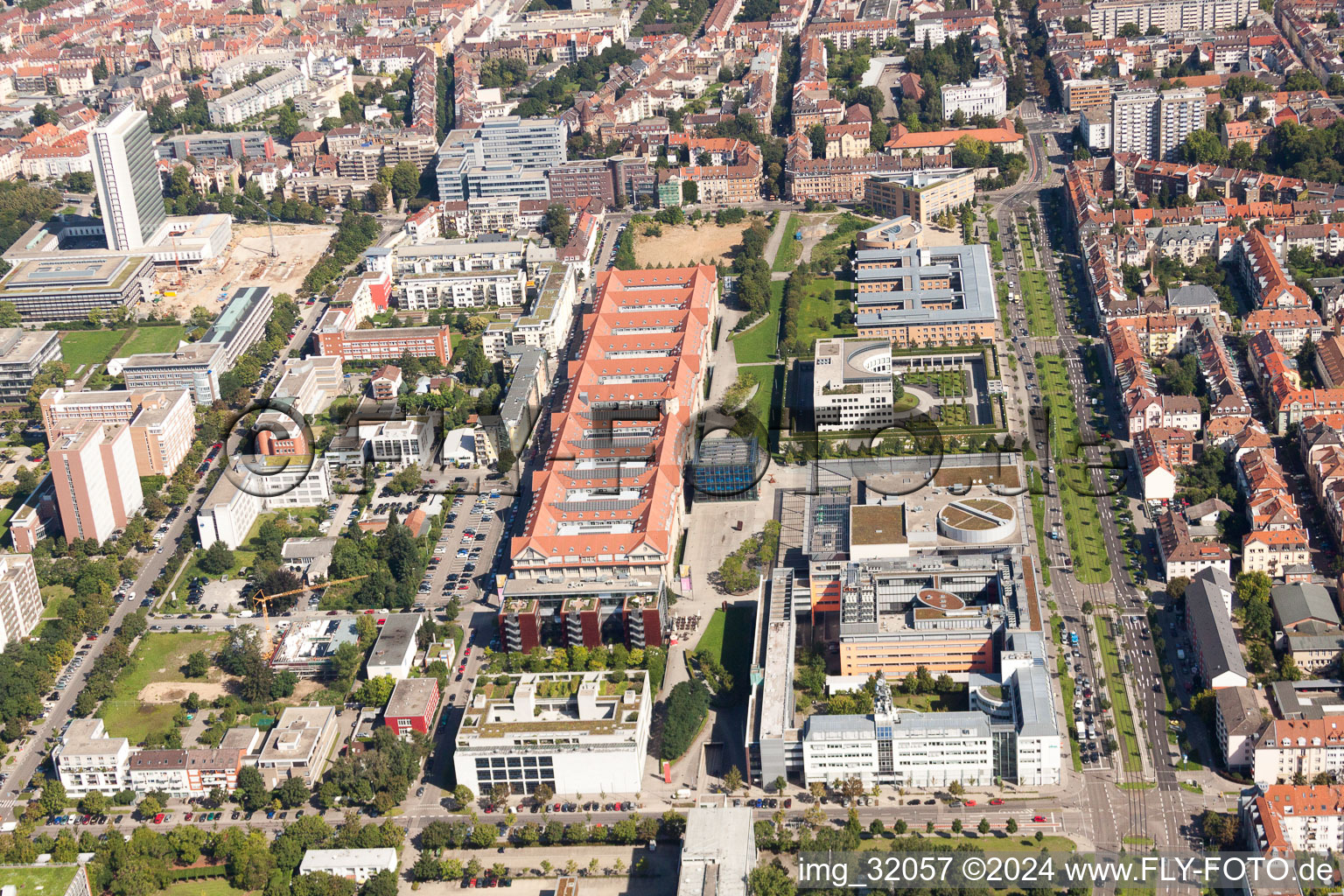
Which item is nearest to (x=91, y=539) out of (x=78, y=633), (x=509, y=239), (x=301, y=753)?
(x=78, y=633)

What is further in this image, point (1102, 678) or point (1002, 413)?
point (1002, 413)

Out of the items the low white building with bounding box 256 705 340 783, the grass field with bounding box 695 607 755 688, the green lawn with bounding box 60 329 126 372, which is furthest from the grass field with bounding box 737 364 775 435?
the green lawn with bounding box 60 329 126 372

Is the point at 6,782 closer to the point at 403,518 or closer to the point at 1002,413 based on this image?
the point at 403,518

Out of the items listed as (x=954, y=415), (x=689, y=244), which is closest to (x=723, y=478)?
(x=954, y=415)

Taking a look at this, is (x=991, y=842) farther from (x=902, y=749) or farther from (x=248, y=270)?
(x=248, y=270)

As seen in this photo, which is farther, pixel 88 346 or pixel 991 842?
pixel 88 346

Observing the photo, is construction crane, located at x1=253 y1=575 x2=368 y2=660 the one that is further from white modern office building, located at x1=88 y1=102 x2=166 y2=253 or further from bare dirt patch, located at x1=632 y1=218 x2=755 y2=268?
white modern office building, located at x1=88 y1=102 x2=166 y2=253
